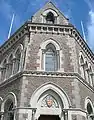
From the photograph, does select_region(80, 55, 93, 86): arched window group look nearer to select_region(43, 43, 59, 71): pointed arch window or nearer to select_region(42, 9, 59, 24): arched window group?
select_region(43, 43, 59, 71): pointed arch window

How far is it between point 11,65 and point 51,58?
389cm

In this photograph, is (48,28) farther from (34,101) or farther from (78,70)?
(34,101)

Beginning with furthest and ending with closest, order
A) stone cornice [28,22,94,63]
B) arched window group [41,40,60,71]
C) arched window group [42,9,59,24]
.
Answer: arched window group [42,9,59,24] < stone cornice [28,22,94,63] < arched window group [41,40,60,71]

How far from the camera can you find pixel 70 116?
1339 cm

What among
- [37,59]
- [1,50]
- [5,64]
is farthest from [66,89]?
[1,50]

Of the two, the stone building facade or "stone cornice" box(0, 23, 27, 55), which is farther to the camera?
"stone cornice" box(0, 23, 27, 55)

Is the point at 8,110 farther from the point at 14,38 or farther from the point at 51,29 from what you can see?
the point at 51,29

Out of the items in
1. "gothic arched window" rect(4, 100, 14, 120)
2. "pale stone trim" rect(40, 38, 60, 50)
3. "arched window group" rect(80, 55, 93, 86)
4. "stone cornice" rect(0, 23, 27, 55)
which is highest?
"stone cornice" rect(0, 23, 27, 55)

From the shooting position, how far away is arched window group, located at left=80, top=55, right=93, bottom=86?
687 inches

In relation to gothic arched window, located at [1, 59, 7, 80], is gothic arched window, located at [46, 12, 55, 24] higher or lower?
higher

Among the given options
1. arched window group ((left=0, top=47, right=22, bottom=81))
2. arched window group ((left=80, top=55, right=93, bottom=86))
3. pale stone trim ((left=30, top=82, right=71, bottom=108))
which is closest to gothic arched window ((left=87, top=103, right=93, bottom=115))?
arched window group ((left=80, top=55, right=93, bottom=86))

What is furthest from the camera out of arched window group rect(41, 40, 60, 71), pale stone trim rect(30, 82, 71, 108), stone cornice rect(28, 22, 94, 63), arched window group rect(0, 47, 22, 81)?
stone cornice rect(28, 22, 94, 63)

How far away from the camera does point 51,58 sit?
16.5m

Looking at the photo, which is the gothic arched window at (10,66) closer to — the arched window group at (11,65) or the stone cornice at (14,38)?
the arched window group at (11,65)
